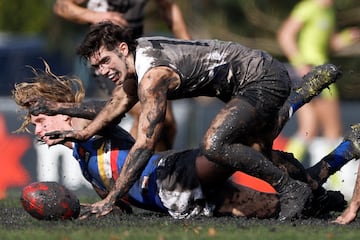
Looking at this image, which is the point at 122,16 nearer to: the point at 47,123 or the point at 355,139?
the point at 47,123

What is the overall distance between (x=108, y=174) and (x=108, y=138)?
0.96ft

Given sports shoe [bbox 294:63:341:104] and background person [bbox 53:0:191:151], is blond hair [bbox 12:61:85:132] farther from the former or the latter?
background person [bbox 53:0:191:151]

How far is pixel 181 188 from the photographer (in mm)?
8586

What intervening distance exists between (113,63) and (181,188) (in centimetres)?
101

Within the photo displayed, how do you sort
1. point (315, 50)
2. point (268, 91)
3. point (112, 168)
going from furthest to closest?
point (315, 50) < point (112, 168) < point (268, 91)

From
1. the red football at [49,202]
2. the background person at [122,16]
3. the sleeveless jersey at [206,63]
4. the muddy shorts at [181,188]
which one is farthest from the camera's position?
the background person at [122,16]

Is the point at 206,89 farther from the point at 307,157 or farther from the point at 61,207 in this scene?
the point at 307,157

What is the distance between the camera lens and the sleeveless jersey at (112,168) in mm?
8680

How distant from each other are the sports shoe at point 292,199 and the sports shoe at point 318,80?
2.71ft

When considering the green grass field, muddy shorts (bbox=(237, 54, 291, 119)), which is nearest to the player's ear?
muddy shorts (bbox=(237, 54, 291, 119))

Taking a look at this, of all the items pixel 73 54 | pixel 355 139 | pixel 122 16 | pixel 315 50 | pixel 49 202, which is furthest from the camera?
pixel 73 54

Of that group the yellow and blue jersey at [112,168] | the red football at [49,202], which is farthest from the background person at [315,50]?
the red football at [49,202]

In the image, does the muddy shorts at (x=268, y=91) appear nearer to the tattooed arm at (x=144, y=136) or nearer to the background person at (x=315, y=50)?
the tattooed arm at (x=144, y=136)

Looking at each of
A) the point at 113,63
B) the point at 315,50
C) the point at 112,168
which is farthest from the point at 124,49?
the point at 315,50
